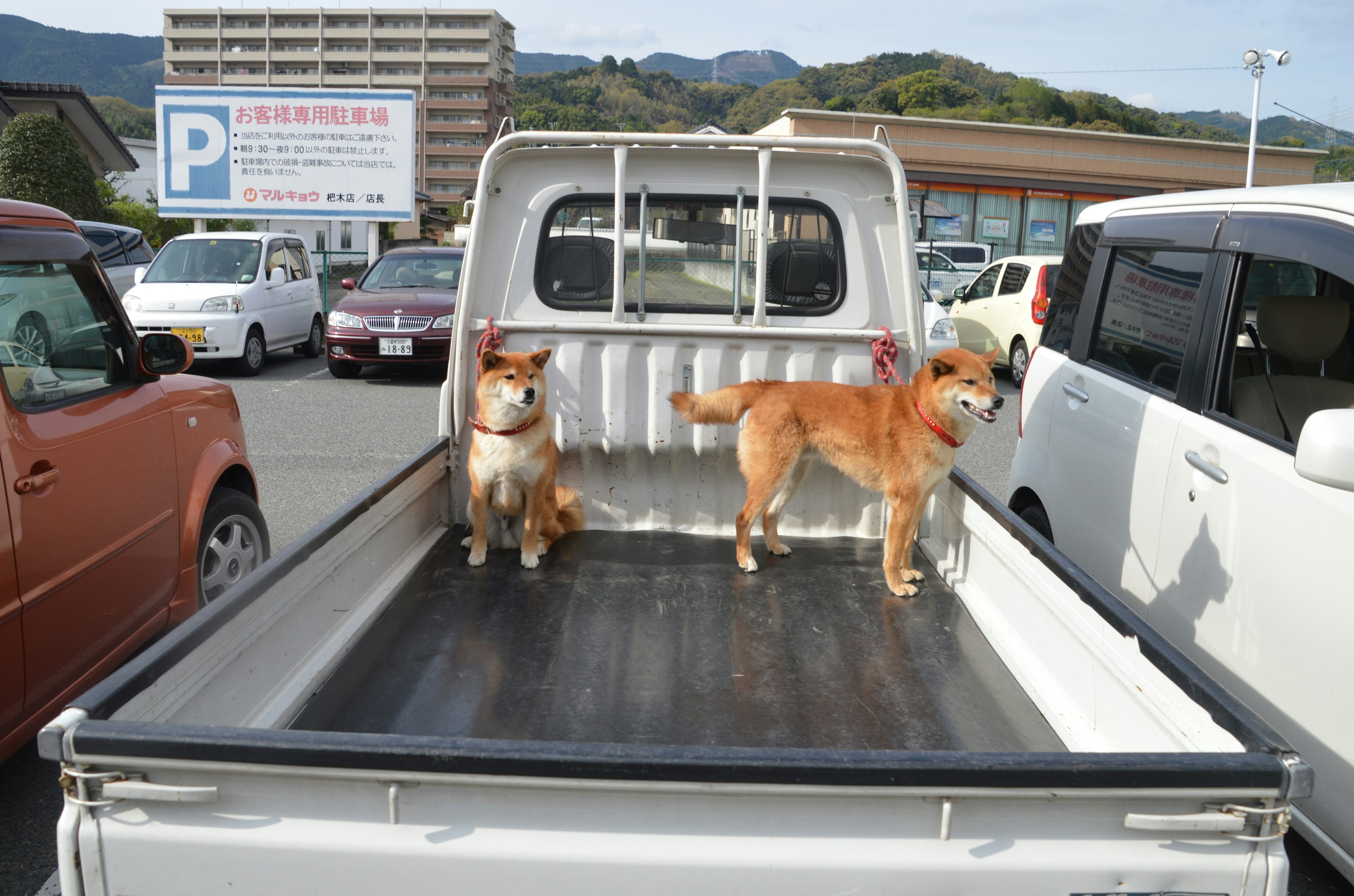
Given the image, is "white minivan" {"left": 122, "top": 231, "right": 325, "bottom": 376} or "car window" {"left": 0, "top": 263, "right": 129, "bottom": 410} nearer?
"car window" {"left": 0, "top": 263, "right": 129, "bottom": 410}

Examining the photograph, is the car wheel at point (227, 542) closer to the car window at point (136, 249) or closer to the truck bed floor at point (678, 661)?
the truck bed floor at point (678, 661)

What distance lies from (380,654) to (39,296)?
184cm

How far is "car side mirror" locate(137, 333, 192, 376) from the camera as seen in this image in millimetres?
3898

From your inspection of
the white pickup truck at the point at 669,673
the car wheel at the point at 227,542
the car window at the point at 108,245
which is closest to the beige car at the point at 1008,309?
the white pickup truck at the point at 669,673

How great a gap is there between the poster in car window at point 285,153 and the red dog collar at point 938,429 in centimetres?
1591

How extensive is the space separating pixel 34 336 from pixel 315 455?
18.2ft

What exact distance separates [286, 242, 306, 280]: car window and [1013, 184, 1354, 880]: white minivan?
41.3 ft

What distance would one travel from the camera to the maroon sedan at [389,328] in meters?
12.7

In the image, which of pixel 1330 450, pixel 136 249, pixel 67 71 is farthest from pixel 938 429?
pixel 67 71

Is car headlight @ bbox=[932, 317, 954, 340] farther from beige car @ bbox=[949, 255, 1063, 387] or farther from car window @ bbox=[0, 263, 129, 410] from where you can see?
car window @ bbox=[0, 263, 129, 410]

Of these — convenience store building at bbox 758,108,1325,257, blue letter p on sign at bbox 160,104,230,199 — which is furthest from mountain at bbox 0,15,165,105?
blue letter p on sign at bbox 160,104,230,199

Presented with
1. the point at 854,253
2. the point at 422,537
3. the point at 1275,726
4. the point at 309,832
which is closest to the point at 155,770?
the point at 309,832

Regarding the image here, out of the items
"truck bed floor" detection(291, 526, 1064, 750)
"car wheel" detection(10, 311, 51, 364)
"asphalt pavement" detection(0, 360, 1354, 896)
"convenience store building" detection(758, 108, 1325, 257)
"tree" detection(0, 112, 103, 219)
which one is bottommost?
"asphalt pavement" detection(0, 360, 1354, 896)

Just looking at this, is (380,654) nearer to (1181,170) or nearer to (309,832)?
(309,832)
